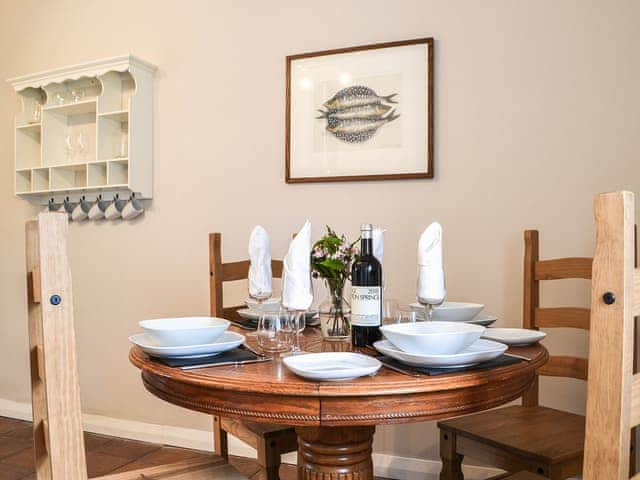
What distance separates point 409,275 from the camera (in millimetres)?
2609

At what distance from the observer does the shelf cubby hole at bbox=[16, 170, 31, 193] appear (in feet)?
11.0

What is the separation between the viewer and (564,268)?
198 cm

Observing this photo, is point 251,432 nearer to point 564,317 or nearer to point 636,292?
point 564,317

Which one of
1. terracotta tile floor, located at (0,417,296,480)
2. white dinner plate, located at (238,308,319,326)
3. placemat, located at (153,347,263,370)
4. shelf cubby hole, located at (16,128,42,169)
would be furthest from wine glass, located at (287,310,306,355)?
shelf cubby hole, located at (16,128,42,169)

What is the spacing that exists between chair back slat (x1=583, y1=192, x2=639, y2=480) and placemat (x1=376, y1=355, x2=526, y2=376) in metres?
0.46

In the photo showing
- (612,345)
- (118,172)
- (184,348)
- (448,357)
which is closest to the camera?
(612,345)

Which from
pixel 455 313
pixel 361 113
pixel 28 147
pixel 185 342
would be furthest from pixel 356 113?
pixel 28 147

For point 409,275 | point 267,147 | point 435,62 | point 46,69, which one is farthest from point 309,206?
point 46,69

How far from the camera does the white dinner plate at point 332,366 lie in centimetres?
113

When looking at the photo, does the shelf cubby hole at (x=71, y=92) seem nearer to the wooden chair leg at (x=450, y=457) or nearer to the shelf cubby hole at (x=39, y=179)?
the shelf cubby hole at (x=39, y=179)

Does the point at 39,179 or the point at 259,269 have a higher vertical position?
the point at 39,179

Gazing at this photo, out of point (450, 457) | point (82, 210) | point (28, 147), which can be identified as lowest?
point (450, 457)

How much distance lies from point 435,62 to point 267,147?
0.91 meters

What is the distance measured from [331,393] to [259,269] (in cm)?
79
